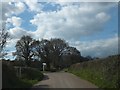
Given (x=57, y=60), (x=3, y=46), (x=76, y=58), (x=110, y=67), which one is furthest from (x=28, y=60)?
(x=110, y=67)

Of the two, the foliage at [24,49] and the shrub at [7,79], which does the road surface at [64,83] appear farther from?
the foliage at [24,49]

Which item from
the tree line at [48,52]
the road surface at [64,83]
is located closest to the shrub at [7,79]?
the road surface at [64,83]

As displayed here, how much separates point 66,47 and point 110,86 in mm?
85270

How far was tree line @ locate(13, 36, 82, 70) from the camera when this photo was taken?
97.5m

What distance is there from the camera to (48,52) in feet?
341

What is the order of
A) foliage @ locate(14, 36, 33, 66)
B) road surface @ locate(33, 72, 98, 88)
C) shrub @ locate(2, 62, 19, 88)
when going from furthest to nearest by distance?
1. foliage @ locate(14, 36, 33, 66)
2. road surface @ locate(33, 72, 98, 88)
3. shrub @ locate(2, 62, 19, 88)

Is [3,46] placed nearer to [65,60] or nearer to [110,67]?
[110,67]

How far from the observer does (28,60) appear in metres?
95.9

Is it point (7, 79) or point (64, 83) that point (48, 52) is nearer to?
point (64, 83)

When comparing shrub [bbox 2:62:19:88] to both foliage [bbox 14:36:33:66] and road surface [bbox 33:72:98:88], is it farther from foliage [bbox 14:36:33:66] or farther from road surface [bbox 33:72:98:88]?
foliage [bbox 14:36:33:66]

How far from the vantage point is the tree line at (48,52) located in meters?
97.5

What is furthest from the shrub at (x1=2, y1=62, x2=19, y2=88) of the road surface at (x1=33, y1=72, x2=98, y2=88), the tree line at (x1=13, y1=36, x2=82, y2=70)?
the tree line at (x1=13, y1=36, x2=82, y2=70)

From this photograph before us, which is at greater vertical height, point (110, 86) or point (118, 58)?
point (118, 58)

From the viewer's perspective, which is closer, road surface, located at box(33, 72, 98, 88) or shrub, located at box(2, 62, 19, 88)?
shrub, located at box(2, 62, 19, 88)
